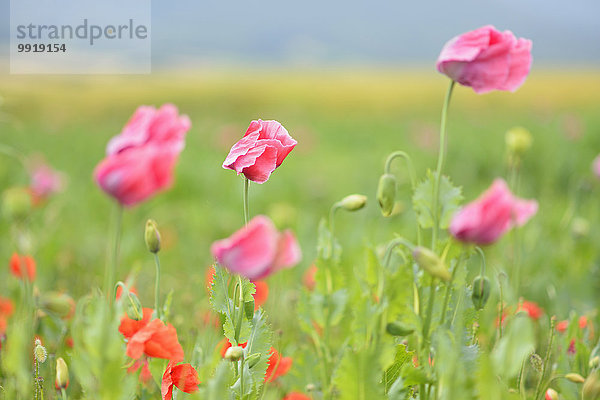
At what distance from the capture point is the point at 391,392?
0.86 meters

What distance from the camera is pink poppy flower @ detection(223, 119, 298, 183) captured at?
2.58 feet

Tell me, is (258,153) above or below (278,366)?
above

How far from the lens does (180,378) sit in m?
0.86

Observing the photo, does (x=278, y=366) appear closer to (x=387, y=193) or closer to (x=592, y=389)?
(x=387, y=193)

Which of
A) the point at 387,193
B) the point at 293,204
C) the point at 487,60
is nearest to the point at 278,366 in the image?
the point at 387,193

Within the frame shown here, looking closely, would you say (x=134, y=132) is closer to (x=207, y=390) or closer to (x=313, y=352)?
(x=207, y=390)

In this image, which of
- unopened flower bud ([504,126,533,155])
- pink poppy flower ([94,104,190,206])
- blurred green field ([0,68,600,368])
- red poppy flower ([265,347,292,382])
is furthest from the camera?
blurred green field ([0,68,600,368])

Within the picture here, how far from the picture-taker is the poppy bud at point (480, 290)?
36.3 inches

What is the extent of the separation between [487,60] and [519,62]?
53 millimetres

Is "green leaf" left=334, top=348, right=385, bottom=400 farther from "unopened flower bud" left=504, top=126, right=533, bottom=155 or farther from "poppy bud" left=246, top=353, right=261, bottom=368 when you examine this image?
"unopened flower bud" left=504, top=126, right=533, bottom=155

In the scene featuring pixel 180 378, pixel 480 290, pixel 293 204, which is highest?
pixel 480 290

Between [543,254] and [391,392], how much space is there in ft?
5.03

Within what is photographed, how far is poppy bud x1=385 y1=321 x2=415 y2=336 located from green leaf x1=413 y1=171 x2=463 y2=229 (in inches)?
7.9

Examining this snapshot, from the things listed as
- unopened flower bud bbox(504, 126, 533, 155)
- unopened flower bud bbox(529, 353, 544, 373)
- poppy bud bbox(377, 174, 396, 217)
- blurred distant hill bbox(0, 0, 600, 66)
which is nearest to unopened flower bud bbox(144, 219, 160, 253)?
poppy bud bbox(377, 174, 396, 217)
